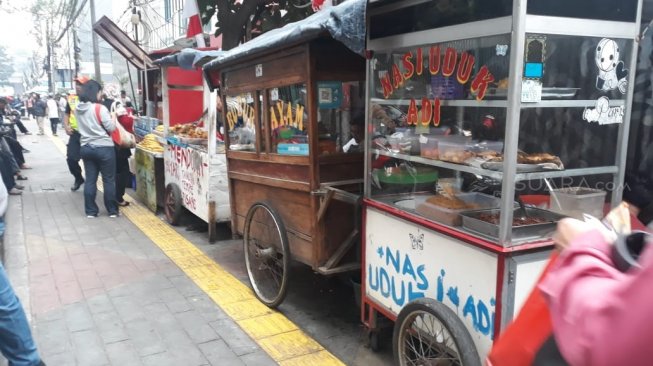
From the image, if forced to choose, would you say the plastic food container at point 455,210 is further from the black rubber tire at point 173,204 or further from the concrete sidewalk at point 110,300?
the black rubber tire at point 173,204

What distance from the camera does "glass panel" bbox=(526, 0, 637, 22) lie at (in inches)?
88.0

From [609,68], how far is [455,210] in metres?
1.04

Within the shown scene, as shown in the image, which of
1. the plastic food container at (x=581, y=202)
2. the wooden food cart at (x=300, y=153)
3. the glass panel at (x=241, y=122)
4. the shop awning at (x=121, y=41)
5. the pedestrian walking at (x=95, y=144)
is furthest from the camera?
the shop awning at (x=121, y=41)

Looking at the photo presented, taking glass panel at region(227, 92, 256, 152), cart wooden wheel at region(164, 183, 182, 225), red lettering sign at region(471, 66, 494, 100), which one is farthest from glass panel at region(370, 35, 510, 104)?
cart wooden wheel at region(164, 183, 182, 225)

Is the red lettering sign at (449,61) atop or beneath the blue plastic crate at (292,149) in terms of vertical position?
atop

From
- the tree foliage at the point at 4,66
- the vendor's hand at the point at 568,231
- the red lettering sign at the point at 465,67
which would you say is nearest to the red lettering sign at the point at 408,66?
the red lettering sign at the point at 465,67

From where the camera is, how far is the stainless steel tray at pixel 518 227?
2414 mm

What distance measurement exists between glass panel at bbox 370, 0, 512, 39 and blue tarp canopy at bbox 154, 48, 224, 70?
2.97 metres

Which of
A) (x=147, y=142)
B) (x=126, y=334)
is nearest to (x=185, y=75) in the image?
(x=147, y=142)

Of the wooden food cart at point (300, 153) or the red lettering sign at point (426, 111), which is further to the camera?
the wooden food cart at point (300, 153)

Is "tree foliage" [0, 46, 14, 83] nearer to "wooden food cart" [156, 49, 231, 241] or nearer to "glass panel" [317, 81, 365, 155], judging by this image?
"wooden food cart" [156, 49, 231, 241]

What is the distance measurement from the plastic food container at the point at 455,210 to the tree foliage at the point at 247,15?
488cm

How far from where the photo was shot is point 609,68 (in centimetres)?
258

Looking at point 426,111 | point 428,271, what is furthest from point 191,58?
point 428,271
